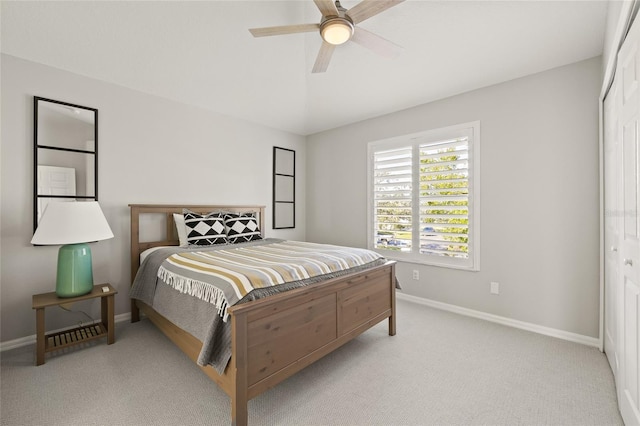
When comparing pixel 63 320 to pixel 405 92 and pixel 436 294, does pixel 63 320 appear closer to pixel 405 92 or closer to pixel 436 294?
pixel 436 294

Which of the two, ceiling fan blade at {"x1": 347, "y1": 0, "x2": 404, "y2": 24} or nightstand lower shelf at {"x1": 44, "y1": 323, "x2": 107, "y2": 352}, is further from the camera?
nightstand lower shelf at {"x1": 44, "y1": 323, "x2": 107, "y2": 352}

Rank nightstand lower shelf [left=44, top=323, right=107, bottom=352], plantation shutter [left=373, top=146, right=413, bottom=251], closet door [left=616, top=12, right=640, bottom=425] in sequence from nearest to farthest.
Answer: closet door [left=616, top=12, right=640, bottom=425], nightstand lower shelf [left=44, top=323, right=107, bottom=352], plantation shutter [left=373, top=146, right=413, bottom=251]

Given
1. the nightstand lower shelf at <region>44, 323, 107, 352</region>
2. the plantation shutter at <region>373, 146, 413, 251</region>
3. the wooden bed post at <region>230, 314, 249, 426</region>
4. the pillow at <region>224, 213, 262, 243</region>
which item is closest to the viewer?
the wooden bed post at <region>230, 314, 249, 426</region>

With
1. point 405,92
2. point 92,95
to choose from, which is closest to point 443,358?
point 405,92

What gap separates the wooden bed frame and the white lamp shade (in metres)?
0.88

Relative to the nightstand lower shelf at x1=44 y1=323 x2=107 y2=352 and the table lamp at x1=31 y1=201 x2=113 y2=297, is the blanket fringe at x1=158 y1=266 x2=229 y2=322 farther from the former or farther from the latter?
the nightstand lower shelf at x1=44 y1=323 x2=107 y2=352

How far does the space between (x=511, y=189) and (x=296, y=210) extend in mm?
3178

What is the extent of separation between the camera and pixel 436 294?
11.5 feet

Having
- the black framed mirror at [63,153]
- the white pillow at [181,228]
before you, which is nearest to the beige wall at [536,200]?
the white pillow at [181,228]

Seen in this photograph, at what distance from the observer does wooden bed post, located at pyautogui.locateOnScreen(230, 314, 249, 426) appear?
59.0 inches

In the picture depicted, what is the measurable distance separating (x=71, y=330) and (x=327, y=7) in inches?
135

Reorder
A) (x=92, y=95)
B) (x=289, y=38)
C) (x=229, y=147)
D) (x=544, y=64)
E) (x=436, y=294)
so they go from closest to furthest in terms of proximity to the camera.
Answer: (x=289, y=38)
(x=544, y=64)
(x=92, y=95)
(x=436, y=294)
(x=229, y=147)

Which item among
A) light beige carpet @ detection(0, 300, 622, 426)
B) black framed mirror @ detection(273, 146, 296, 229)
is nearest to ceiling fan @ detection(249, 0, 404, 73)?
light beige carpet @ detection(0, 300, 622, 426)

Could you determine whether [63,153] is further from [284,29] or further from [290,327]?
[290,327]
